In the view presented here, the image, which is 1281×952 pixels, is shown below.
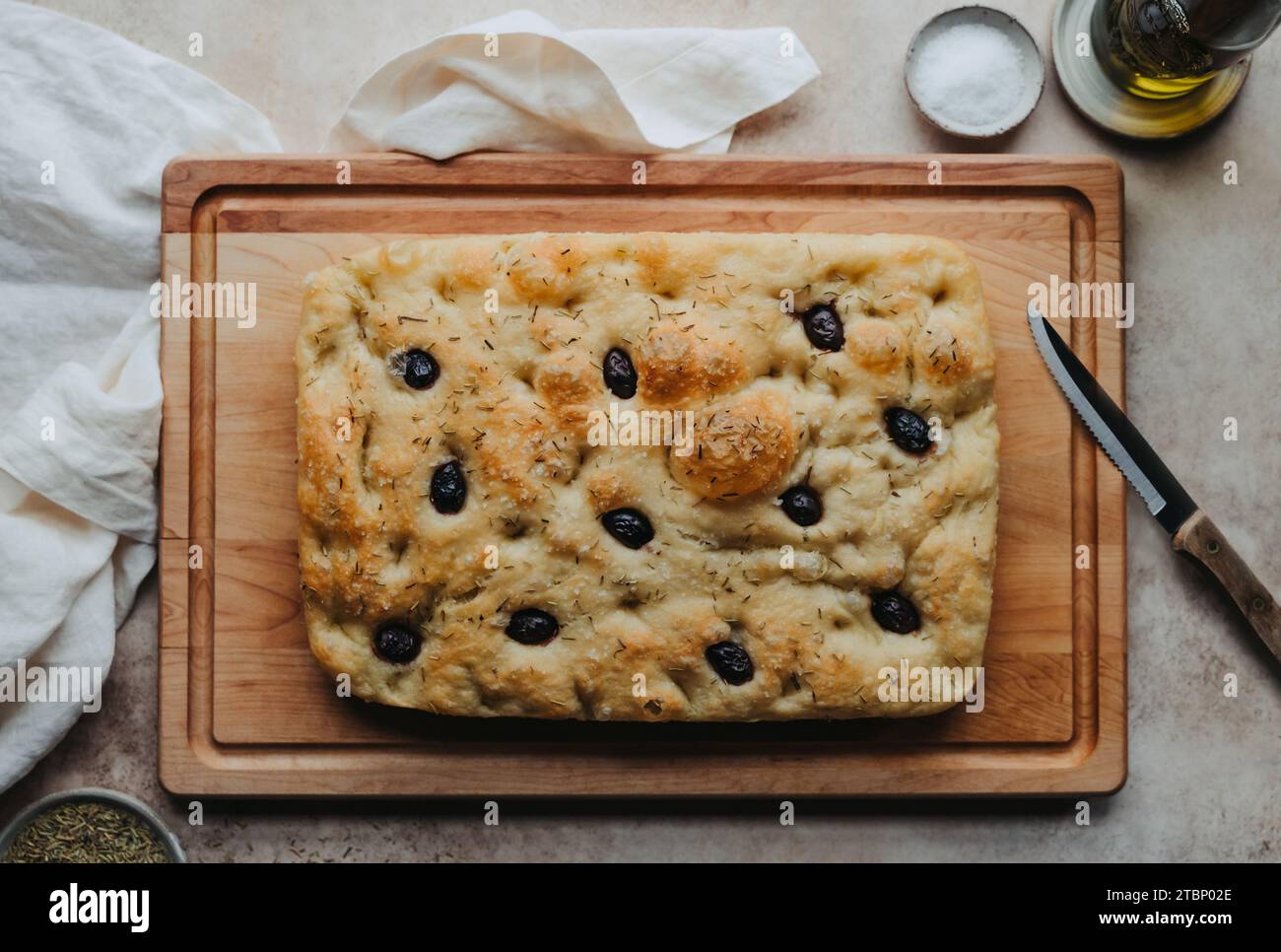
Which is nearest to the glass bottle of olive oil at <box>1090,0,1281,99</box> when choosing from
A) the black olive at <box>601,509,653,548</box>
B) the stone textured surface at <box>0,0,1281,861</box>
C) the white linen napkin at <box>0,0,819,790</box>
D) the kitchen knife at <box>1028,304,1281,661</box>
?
the stone textured surface at <box>0,0,1281,861</box>

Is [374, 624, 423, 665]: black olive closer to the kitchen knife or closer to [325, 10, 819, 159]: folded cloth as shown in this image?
[325, 10, 819, 159]: folded cloth

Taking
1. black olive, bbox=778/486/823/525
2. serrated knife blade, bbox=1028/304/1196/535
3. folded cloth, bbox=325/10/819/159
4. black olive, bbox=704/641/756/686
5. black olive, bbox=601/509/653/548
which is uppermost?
folded cloth, bbox=325/10/819/159

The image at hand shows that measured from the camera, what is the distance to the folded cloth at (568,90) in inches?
123

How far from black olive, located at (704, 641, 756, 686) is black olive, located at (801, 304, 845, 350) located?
34.0 inches

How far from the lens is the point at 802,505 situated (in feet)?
9.38

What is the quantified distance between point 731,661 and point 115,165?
7.88 ft

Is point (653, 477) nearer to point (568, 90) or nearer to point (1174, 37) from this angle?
point (568, 90)

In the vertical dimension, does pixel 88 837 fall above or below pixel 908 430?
below

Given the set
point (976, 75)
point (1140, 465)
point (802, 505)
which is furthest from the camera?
point (976, 75)

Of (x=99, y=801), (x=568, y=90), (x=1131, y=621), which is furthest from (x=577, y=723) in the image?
(x=568, y=90)

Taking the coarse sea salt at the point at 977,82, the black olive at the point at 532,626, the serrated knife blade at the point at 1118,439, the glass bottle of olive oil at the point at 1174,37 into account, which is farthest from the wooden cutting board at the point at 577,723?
the black olive at the point at 532,626

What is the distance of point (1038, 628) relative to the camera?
3.17 metres

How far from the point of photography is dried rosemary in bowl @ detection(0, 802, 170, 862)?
315cm

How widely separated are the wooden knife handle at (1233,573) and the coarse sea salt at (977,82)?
136 cm
